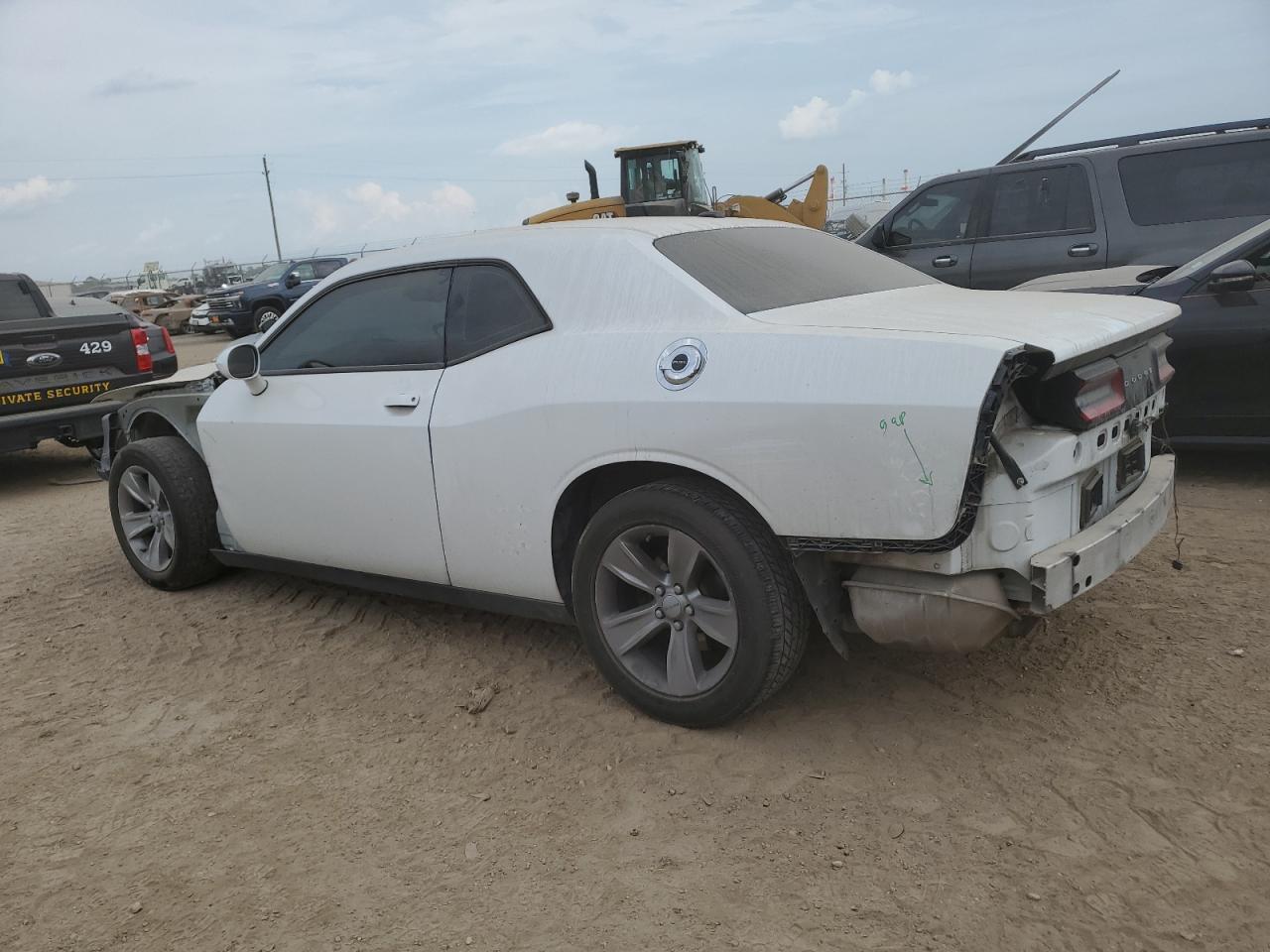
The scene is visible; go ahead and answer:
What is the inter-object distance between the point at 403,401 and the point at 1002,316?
204cm

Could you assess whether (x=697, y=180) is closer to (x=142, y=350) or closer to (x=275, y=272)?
(x=142, y=350)

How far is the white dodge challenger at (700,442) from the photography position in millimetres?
2740

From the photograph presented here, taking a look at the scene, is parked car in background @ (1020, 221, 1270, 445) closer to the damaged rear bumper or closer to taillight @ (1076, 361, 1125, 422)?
the damaged rear bumper

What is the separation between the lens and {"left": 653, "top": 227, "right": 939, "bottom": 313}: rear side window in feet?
10.9

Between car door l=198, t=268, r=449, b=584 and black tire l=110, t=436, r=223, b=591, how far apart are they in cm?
30

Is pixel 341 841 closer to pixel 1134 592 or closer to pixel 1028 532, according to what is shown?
pixel 1028 532

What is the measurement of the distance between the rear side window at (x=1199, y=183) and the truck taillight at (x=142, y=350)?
7.57 metres

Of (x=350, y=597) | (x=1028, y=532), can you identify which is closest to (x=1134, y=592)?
(x=1028, y=532)

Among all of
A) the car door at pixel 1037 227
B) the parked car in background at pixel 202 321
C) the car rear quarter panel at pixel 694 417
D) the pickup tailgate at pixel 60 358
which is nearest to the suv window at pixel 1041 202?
the car door at pixel 1037 227

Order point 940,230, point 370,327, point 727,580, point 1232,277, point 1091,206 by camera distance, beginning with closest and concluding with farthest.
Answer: point 727,580, point 370,327, point 1232,277, point 1091,206, point 940,230

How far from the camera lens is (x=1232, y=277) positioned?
5398 millimetres

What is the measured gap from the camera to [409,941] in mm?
2467

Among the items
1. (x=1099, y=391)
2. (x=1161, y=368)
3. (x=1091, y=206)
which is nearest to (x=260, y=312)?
(x=1091, y=206)

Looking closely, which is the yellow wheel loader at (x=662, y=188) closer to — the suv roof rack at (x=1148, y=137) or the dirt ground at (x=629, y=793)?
the suv roof rack at (x=1148, y=137)
